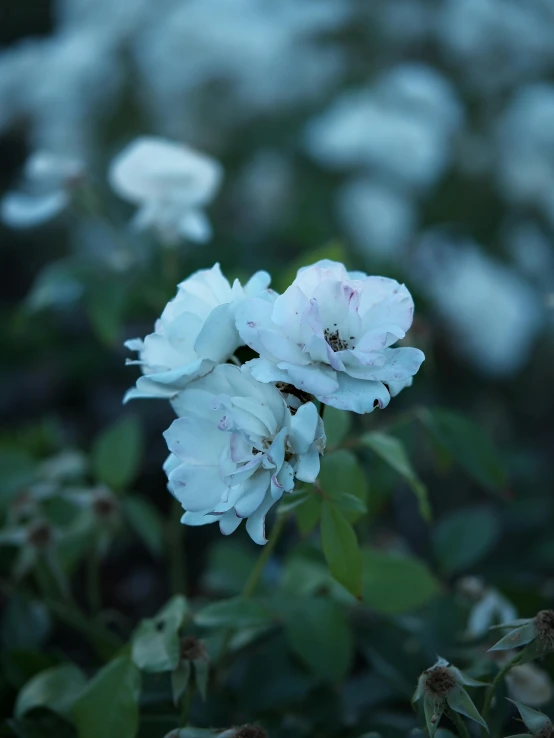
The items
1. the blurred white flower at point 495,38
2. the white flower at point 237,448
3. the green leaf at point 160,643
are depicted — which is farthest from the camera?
the blurred white flower at point 495,38

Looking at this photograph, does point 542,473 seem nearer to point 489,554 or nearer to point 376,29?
point 489,554

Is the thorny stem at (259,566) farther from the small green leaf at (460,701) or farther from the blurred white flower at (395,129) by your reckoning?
the blurred white flower at (395,129)

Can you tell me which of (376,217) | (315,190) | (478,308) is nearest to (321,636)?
(478,308)

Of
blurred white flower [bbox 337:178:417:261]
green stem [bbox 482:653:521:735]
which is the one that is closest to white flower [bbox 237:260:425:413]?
green stem [bbox 482:653:521:735]

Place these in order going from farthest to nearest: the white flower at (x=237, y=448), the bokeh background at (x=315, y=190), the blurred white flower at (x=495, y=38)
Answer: the blurred white flower at (x=495, y=38), the bokeh background at (x=315, y=190), the white flower at (x=237, y=448)

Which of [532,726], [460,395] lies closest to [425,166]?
[460,395]

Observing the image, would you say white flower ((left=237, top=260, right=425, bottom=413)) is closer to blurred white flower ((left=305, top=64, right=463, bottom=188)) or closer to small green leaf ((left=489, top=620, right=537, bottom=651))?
small green leaf ((left=489, top=620, right=537, bottom=651))

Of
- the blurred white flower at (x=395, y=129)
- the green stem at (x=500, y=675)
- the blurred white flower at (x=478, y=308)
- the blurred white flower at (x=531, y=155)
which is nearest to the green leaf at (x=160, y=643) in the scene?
the green stem at (x=500, y=675)

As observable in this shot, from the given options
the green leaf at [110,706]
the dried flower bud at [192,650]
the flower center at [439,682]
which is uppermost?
the flower center at [439,682]
